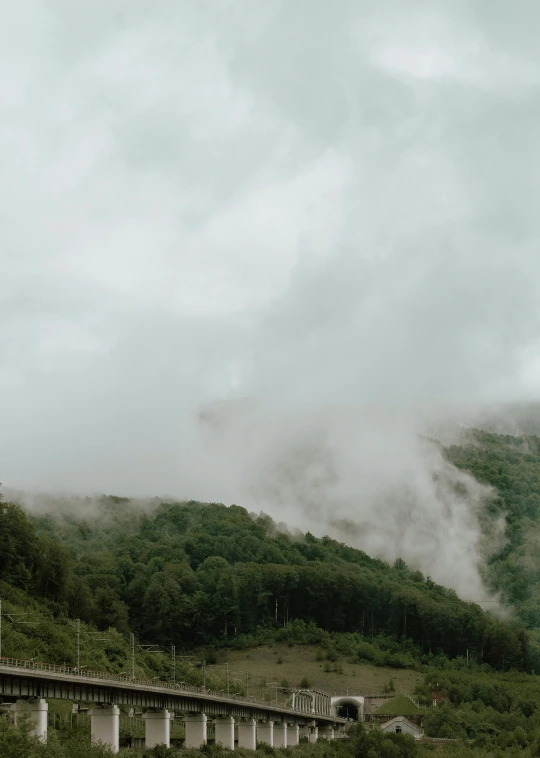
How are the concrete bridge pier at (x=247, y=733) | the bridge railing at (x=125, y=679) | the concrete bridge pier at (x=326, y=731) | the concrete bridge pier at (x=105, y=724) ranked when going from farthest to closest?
the concrete bridge pier at (x=326, y=731)
the concrete bridge pier at (x=247, y=733)
the concrete bridge pier at (x=105, y=724)
the bridge railing at (x=125, y=679)

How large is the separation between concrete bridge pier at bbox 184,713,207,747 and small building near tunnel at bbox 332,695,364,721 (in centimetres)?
5717

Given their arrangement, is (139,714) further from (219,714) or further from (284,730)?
(284,730)

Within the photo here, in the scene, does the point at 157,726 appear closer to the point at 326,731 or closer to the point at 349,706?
the point at 326,731

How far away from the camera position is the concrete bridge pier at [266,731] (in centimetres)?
15850

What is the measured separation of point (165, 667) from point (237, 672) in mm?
18544

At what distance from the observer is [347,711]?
638 feet

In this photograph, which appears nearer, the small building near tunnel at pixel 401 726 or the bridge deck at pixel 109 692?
the bridge deck at pixel 109 692

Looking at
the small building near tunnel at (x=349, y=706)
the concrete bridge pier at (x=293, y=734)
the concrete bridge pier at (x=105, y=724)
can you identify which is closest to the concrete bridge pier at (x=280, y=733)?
the concrete bridge pier at (x=293, y=734)

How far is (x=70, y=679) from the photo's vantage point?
99250 mm

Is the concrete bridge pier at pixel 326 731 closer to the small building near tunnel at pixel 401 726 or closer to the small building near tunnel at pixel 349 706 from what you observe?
the small building near tunnel at pixel 349 706

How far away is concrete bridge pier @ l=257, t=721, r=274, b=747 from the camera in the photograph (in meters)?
158

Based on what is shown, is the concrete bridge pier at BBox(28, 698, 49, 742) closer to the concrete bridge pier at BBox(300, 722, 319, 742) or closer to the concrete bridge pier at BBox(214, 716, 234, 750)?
the concrete bridge pier at BBox(214, 716, 234, 750)

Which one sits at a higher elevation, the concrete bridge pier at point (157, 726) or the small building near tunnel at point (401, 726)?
the concrete bridge pier at point (157, 726)

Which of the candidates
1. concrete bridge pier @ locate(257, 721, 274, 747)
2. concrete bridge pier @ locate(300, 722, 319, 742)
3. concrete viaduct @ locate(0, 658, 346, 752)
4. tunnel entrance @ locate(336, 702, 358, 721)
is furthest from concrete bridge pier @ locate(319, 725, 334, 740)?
concrete bridge pier @ locate(257, 721, 274, 747)
